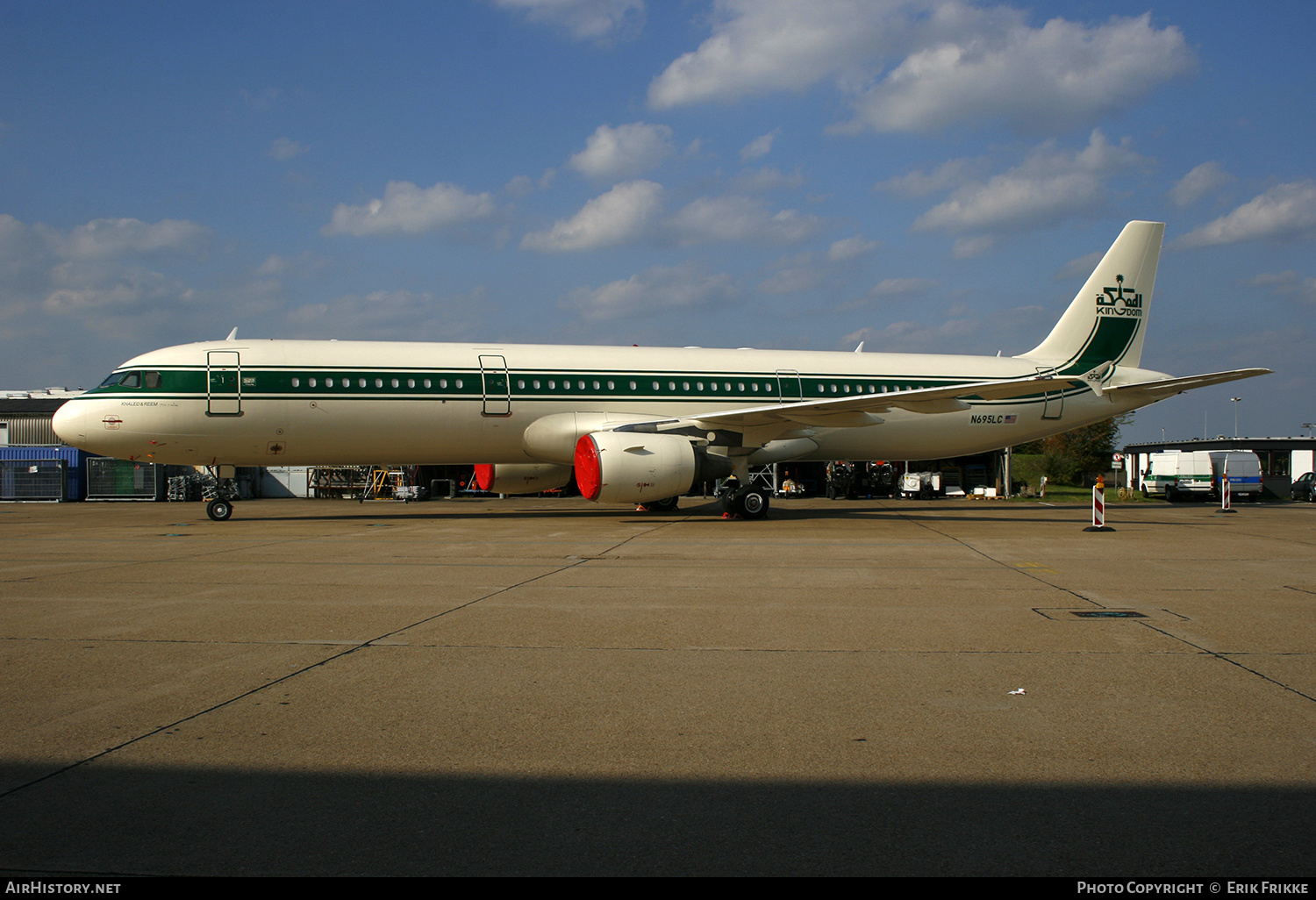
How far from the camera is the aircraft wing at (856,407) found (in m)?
16.6

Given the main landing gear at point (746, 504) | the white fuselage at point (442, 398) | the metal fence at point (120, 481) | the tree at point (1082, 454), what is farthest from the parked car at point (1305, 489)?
the metal fence at point (120, 481)

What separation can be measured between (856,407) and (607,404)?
17.8 feet

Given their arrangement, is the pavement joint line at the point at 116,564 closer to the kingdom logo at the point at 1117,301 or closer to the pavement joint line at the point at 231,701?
the pavement joint line at the point at 231,701

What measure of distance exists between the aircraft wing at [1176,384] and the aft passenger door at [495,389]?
1487cm

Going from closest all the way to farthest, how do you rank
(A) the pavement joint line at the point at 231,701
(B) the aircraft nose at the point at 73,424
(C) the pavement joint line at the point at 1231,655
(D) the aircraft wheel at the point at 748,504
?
(A) the pavement joint line at the point at 231,701 → (C) the pavement joint line at the point at 1231,655 → (B) the aircraft nose at the point at 73,424 → (D) the aircraft wheel at the point at 748,504

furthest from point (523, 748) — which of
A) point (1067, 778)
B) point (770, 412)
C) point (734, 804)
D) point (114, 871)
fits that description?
point (770, 412)

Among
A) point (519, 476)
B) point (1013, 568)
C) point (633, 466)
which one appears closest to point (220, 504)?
point (519, 476)

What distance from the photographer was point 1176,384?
20.7m

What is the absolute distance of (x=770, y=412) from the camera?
688 inches

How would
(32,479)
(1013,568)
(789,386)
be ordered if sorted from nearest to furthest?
(1013,568) → (789,386) → (32,479)

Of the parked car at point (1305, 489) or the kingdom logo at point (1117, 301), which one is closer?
the kingdom logo at point (1117, 301)

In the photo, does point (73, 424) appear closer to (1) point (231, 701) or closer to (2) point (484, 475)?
(2) point (484, 475)
